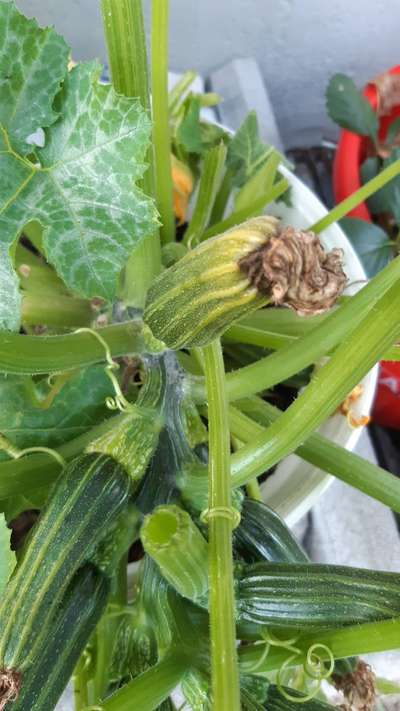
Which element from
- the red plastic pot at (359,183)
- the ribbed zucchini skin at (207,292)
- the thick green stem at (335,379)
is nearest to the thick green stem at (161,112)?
the ribbed zucchini skin at (207,292)

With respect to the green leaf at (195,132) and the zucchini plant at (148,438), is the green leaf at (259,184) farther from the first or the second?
A: the zucchini plant at (148,438)

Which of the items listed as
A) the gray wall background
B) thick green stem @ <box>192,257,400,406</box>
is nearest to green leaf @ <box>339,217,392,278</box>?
the gray wall background

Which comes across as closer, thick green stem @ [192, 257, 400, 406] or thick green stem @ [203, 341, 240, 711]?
thick green stem @ [203, 341, 240, 711]

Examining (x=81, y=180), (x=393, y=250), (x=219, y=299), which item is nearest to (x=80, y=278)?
(x=81, y=180)

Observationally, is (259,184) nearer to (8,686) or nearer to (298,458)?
(298,458)

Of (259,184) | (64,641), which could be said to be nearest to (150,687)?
(64,641)

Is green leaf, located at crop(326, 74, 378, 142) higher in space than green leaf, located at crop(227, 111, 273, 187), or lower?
higher

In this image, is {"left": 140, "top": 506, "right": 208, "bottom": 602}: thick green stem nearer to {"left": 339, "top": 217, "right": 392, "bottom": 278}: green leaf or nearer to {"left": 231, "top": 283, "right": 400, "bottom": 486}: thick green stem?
{"left": 231, "top": 283, "right": 400, "bottom": 486}: thick green stem

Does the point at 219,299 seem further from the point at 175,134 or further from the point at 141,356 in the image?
the point at 175,134
